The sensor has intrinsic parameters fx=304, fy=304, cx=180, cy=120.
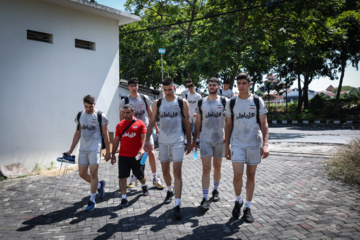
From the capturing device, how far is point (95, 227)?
4.56 meters

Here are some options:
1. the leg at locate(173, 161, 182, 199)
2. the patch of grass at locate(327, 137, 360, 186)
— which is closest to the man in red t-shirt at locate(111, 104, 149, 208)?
the leg at locate(173, 161, 182, 199)

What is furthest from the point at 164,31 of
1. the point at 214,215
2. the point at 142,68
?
the point at 214,215

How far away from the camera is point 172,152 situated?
5.04 meters

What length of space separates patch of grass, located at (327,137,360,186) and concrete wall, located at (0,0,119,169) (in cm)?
791

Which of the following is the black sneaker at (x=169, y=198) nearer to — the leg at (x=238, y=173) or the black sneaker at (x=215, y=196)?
the black sneaker at (x=215, y=196)

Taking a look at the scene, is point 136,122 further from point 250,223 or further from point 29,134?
point 29,134

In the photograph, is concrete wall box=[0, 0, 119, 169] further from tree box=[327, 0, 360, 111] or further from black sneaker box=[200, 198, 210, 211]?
tree box=[327, 0, 360, 111]

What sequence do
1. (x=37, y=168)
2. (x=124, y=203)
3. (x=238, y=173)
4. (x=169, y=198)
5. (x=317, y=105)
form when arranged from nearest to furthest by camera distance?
(x=238, y=173) < (x=124, y=203) < (x=169, y=198) < (x=37, y=168) < (x=317, y=105)

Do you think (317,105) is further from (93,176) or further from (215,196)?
(93,176)

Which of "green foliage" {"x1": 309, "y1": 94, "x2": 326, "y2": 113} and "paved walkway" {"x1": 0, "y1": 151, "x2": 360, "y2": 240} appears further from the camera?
"green foliage" {"x1": 309, "y1": 94, "x2": 326, "y2": 113}

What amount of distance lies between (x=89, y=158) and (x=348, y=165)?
5.58 m

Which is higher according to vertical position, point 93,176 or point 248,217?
point 93,176

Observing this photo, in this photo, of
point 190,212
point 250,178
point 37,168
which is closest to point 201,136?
point 250,178

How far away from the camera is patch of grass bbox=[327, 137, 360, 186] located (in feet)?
20.9
